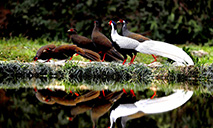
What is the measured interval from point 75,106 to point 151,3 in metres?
9.15

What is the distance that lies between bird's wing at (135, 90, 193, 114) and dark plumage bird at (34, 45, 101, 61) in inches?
126

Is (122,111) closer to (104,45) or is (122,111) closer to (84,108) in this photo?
(84,108)

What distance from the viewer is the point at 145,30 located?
1291cm

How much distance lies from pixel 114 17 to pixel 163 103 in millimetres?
8215

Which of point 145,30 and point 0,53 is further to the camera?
point 145,30

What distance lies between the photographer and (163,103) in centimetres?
476

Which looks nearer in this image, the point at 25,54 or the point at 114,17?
the point at 25,54

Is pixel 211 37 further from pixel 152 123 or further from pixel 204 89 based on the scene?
pixel 152 123

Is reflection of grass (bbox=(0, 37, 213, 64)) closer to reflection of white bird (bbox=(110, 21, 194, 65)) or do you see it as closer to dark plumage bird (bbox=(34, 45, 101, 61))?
dark plumage bird (bbox=(34, 45, 101, 61))

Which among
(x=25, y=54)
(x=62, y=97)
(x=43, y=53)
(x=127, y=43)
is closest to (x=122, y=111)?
(x=62, y=97)

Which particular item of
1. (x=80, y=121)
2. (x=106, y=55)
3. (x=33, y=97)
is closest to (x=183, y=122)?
(x=80, y=121)

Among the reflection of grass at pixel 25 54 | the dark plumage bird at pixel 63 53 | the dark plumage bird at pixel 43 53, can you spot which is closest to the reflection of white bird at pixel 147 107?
the dark plumage bird at pixel 63 53

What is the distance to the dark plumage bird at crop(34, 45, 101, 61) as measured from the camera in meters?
8.08

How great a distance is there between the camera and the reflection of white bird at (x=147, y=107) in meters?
4.05
